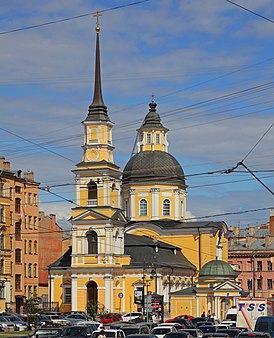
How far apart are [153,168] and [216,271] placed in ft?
59.8

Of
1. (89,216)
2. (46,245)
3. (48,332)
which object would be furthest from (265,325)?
(46,245)

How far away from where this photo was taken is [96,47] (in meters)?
88.8

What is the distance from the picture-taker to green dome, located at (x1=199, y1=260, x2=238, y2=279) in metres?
87.4

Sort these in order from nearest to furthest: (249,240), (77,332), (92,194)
Answer: (77,332)
(92,194)
(249,240)

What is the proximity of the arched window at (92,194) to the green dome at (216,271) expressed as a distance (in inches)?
517

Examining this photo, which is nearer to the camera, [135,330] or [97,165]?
[135,330]

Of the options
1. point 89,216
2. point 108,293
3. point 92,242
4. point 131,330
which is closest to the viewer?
point 131,330

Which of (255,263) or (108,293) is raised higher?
(255,263)

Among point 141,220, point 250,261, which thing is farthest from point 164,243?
point 250,261

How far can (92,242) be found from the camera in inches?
3415

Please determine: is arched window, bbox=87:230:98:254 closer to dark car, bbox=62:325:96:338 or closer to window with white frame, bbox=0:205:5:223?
window with white frame, bbox=0:205:5:223

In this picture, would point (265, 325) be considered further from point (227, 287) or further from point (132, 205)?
point (132, 205)

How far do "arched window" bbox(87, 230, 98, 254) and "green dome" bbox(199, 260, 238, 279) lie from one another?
11.0m

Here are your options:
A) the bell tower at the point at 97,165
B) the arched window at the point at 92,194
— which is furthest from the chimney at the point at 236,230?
the arched window at the point at 92,194
